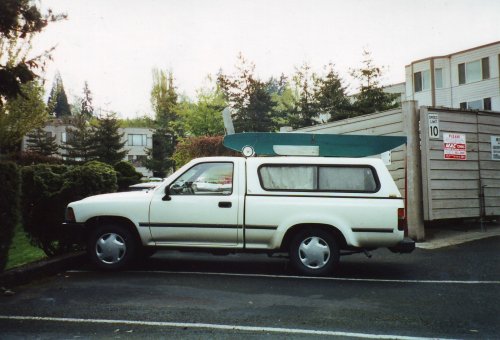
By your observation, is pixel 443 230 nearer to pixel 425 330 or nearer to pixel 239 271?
pixel 239 271

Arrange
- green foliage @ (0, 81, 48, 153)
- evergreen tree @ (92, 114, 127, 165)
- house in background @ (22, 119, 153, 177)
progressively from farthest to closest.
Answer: house in background @ (22, 119, 153, 177), evergreen tree @ (92, 114, 127, 165), green foliage @ (0, 81, 48, 153)

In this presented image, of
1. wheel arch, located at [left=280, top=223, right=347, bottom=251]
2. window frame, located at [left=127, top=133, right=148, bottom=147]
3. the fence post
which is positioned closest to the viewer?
wheel arch, located at [left=280, top=223, right=347, bottom=251]

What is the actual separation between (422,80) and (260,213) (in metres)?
35.5

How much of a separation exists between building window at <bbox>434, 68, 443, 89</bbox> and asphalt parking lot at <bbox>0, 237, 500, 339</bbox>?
32260 millimetres

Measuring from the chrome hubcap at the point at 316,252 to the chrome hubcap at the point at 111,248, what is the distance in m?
2.75

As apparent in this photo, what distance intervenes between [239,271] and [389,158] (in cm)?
543

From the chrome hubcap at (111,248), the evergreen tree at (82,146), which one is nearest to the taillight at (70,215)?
the chrome hubcap at (111,248)

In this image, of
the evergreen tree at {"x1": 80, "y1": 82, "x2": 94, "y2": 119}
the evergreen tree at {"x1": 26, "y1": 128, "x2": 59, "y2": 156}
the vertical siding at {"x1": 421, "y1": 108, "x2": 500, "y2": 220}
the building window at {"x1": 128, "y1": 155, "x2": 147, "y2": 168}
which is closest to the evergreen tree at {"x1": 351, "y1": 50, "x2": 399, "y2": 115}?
the vertical siding at {"x1": 421, "y1": 108, "x2": 500, "y2": 220}

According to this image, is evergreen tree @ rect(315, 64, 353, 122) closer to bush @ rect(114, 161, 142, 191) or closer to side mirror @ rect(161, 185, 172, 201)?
bush @ rect(114, 161, 142, 191)

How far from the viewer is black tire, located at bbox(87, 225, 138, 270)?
738 cm

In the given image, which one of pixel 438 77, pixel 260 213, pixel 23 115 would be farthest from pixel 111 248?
pixel 438 77

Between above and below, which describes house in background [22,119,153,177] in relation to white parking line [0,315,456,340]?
above

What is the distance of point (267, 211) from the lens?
713 centimetres

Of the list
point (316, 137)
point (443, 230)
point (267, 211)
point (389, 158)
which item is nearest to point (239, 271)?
point (267, 211)
